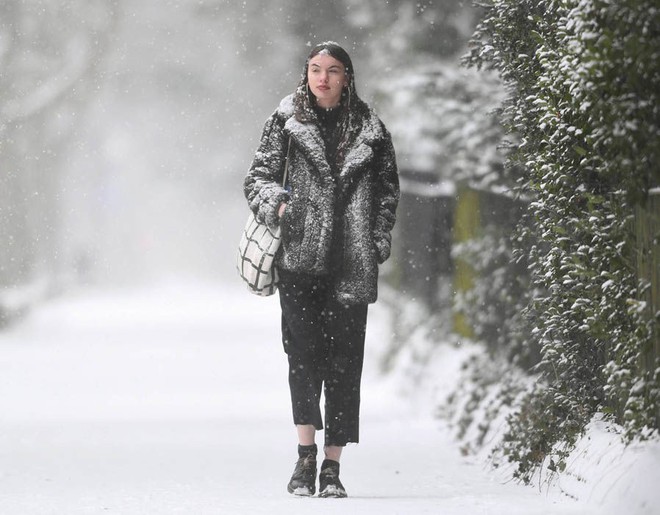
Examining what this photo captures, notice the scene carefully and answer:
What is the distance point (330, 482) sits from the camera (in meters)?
5.74

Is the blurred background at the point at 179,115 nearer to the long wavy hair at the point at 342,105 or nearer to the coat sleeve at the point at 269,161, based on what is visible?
the long wavy hair at the point at 342,105

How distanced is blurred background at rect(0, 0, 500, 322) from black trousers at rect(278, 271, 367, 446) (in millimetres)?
2262

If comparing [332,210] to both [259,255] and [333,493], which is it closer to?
[259,255]

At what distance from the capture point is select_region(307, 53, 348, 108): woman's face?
5844 millimetres

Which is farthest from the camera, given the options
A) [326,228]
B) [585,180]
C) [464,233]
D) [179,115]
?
[179,115]

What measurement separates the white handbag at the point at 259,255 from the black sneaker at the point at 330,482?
80cm

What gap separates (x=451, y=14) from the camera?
42.6 ft

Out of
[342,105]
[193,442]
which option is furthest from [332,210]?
[193,442]

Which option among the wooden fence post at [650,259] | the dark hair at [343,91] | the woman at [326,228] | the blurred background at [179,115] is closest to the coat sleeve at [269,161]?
the woman at [326,228]

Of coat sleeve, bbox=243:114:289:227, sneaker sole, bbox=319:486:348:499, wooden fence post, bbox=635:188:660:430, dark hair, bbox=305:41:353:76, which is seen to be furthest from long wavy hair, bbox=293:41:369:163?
wooden fence post, bbox=635:188:660:430

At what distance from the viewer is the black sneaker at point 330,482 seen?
5691 millimetres

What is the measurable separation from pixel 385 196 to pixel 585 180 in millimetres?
944

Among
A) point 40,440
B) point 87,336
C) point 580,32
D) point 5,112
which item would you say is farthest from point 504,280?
point 5,112

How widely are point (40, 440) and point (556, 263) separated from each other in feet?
14.4
